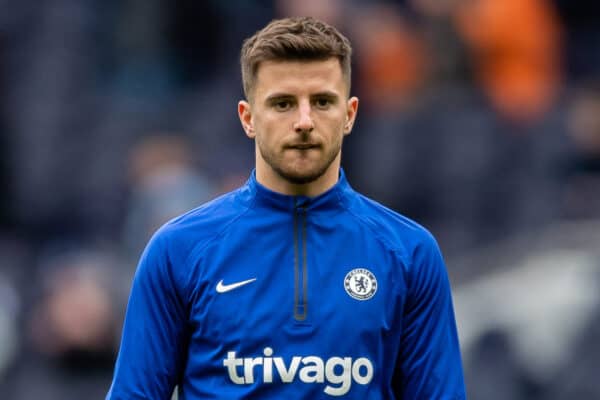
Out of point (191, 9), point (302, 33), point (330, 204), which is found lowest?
point (330, 204)

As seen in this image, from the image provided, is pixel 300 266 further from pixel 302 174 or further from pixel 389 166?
pixel 389 166

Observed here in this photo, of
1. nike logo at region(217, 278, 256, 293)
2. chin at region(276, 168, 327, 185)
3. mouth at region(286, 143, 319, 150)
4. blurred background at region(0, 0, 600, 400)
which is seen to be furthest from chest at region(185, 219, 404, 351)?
blurred background at region(0, 0, 600, 400)

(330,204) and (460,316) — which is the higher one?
(330,204)

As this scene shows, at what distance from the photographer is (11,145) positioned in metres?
10.8

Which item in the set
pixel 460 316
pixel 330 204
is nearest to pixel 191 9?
pixel 460 316

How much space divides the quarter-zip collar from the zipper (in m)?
0.01

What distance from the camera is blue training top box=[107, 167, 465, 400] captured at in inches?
147

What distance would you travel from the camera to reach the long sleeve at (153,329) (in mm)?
3803

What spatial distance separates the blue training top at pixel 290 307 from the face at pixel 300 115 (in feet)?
0.46

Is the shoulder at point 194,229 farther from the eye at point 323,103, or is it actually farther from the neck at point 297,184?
the eye at point 323,103

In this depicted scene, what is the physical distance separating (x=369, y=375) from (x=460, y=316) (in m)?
4.35

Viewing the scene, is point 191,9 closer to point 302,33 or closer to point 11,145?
point 11,145

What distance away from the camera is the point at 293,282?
3787 millimetres

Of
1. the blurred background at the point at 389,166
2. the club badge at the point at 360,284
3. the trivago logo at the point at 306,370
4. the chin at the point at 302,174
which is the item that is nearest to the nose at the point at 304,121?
the chin at the point at 302,174
